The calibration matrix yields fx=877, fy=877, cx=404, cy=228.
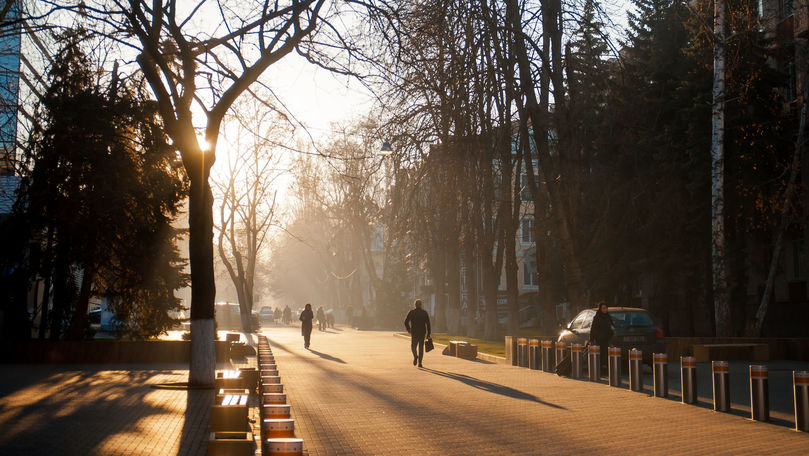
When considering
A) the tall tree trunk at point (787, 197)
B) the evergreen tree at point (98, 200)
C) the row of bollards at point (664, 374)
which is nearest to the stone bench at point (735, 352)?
the tall tree trunk at point (787, 197)

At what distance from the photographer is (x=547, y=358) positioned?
73.4ft

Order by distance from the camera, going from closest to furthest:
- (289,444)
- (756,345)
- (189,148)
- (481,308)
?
(289,444), (189,148), (756,345), (481,308)

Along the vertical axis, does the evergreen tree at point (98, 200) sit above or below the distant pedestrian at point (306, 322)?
above

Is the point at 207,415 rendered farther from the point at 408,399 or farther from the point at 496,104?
the point at 496,104

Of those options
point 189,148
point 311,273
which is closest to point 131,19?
point 189,148

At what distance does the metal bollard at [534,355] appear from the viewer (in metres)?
23.1

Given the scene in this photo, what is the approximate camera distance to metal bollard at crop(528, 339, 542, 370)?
23.1 metres

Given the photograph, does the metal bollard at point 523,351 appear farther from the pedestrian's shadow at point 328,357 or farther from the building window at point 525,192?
the building window at point 525,192

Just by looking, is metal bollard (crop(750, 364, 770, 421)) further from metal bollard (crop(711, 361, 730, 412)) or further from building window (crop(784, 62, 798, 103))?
building window (crop(784, 62, 798, 103))

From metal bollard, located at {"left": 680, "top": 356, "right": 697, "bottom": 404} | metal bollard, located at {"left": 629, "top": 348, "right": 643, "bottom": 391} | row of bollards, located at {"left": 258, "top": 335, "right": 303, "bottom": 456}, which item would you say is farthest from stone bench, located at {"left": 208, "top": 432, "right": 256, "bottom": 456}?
metal bollard, located at {"left": 629, "top": 348, "right": 643, "bottom": 391}

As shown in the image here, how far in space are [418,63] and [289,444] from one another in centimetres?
1250

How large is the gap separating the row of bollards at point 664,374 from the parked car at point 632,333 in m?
0.90

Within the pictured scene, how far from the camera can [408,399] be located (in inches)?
591

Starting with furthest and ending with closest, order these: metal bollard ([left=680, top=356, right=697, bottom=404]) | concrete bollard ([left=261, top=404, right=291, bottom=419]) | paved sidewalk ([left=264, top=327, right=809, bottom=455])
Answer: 1. metal bollard ([left=680, top=356, right=697, bottom=404])
2. paved sidewalk ([left=264, top=327, right=809, bottom=455])
3. concrete bollard ([left=261, top=404, right=291, bottom=419])
